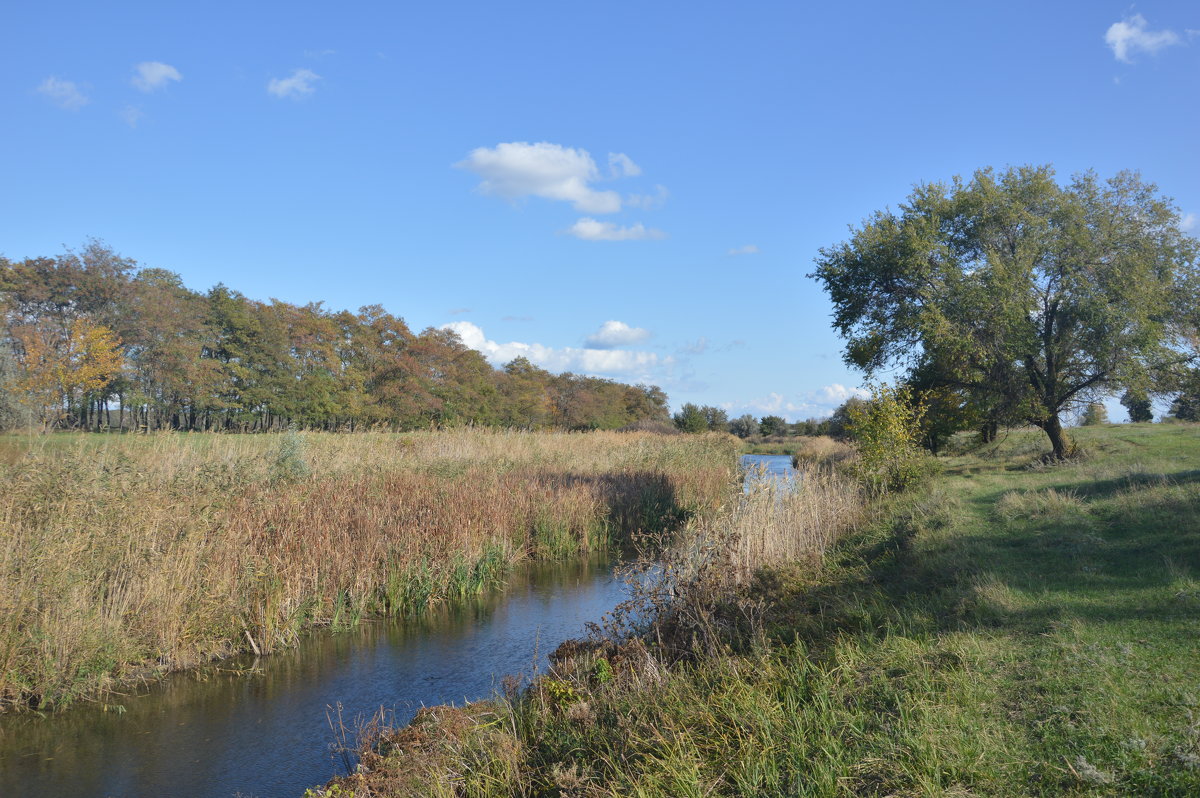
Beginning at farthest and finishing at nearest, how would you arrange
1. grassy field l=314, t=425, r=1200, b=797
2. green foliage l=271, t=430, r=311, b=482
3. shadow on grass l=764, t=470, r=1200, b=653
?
1. green foliage l=271, t=430, r=311, b=482
2. shadow on grass l=764, t=470, r=1200, b=653
3. grassy field l=314, t=425, r=1200, b=797

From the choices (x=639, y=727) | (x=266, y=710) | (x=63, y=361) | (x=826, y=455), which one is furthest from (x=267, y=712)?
(x=63, y=361)

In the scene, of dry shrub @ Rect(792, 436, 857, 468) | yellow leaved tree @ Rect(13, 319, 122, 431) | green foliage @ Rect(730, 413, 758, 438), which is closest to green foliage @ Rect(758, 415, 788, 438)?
green foliage @ Rect(730, 413, 758, 438)

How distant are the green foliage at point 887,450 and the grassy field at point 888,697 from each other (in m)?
7.04

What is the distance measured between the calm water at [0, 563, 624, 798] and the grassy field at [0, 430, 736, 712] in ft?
1.34

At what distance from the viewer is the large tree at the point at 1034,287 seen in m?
17.8

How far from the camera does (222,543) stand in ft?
27.4

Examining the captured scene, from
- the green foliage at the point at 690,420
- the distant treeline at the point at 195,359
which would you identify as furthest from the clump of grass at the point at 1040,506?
the green foliage at the point at 690,420

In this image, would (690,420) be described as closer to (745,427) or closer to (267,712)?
(745,427)

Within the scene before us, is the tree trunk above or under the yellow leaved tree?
under

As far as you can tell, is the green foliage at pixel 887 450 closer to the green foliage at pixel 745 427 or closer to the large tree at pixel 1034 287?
the large tree at pixel 1034 287

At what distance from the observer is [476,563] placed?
11.9 metres

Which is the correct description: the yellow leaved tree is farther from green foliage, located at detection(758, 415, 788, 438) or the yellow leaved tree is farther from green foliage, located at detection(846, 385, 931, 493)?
green foliage, located at detection(758, 415, 788, 438)

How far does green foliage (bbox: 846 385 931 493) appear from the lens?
15.7 metres

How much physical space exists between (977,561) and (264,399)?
35.0m
